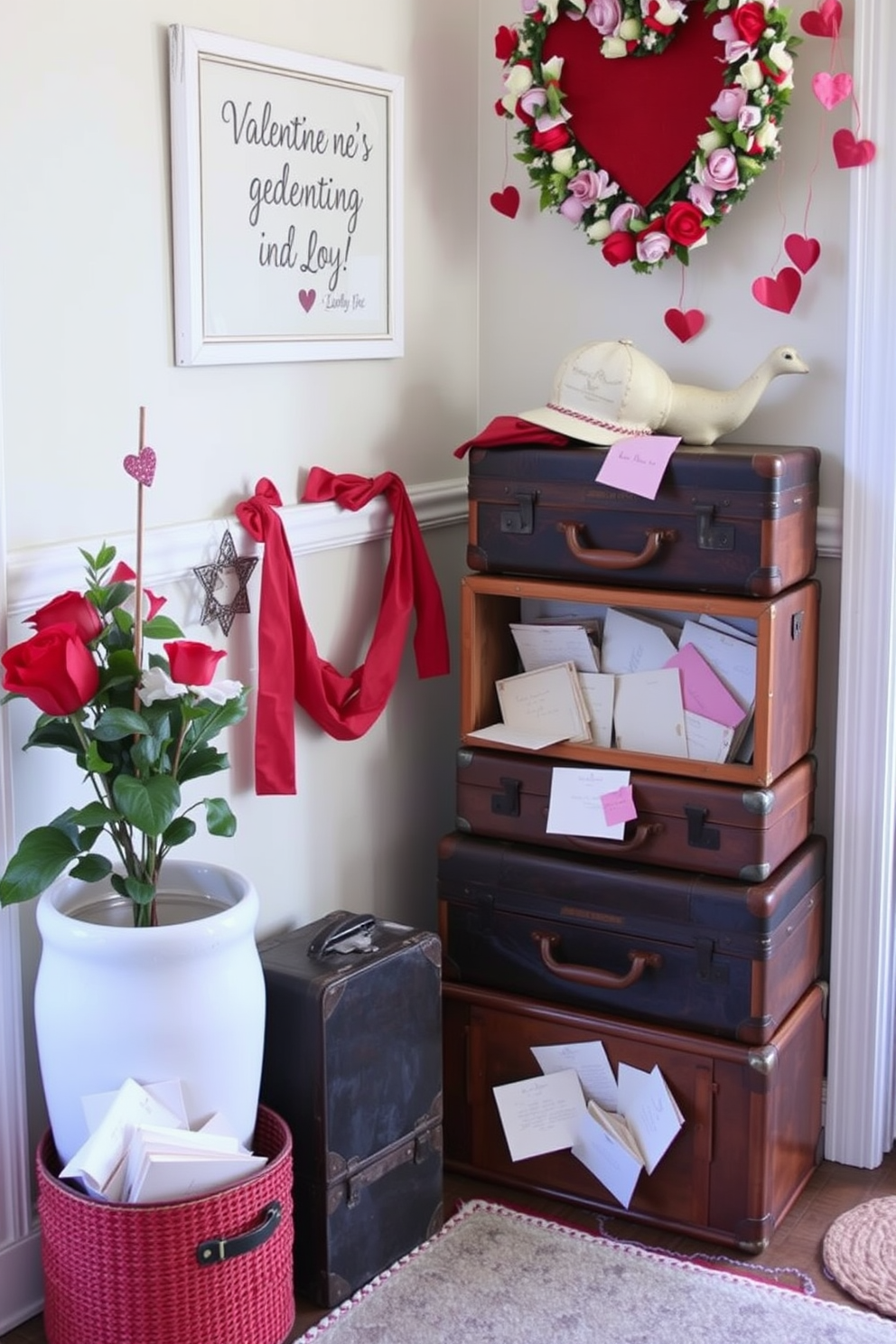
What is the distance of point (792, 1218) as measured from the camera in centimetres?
253

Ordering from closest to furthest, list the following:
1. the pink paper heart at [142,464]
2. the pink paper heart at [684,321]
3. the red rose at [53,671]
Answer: the red rose at [53,671], the pink paper heart at [142,464], the pink paper heart at [684,321]

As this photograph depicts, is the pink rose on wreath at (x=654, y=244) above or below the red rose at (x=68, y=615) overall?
above

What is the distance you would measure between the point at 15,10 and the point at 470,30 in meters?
1.06

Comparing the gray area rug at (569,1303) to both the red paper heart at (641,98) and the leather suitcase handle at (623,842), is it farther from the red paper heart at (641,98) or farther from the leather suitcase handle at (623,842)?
the red paper heart at (641,98)

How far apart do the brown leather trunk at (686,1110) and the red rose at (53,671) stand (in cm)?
96

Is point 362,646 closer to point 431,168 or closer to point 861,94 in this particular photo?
point 431,168

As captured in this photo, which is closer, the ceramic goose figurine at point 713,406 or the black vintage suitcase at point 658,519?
the black vintage suitcase at point 658,519

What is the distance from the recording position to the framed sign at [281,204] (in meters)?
2.25

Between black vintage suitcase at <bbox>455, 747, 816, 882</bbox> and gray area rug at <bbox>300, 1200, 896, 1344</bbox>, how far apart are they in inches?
23.1

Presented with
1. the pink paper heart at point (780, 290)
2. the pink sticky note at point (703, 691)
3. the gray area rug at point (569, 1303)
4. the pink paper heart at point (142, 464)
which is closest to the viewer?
the pink paper heart at point (142, 464)

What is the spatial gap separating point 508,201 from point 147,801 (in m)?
1.38

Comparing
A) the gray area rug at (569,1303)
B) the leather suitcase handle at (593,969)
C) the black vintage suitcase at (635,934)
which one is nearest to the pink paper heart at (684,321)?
the black vintage suitcase at (635,934)

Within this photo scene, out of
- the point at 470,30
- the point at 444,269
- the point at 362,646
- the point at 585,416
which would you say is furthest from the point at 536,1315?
the point at 470,30

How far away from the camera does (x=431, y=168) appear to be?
109 inches
